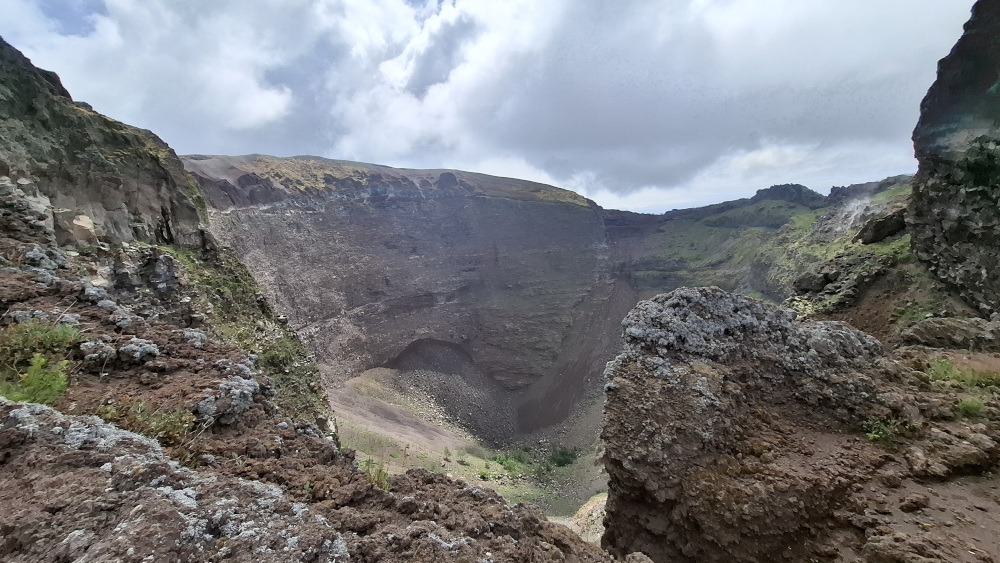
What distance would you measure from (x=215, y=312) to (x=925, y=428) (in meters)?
15.0

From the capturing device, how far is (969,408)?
6539mm

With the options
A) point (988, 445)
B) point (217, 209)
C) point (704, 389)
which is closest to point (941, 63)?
point (988, 445)

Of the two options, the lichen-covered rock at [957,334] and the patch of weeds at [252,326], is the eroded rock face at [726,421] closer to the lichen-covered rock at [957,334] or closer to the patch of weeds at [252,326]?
the lichen-covered rock at [957,334]

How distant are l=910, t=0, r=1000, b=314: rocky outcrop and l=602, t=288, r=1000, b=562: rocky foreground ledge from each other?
645 cm

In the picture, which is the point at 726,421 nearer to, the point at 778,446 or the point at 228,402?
the point at 778,446

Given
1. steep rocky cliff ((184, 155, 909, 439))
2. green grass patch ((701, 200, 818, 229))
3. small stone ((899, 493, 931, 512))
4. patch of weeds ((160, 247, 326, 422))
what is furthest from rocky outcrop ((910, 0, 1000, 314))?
green grass patch ((701, 200, 818, 229))

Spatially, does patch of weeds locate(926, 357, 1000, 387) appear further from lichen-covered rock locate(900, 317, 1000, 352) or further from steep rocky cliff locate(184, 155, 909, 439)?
steep rocky cliff locate(184, 155, 909, 439)

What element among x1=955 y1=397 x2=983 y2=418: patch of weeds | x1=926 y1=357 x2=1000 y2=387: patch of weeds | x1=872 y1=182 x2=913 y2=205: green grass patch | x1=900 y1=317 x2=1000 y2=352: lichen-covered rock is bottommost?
x1=955 y1=397 x2=983 y2=418: patch of weeds

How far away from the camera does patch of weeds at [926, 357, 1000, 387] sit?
725 cm

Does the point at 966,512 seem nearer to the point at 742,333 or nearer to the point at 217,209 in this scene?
the point at 742,333

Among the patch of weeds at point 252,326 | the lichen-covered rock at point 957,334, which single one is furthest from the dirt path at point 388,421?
the lichen-covered rock at point 957,334

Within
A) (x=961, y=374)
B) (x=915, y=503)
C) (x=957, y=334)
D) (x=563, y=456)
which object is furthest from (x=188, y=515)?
(x=563, y=456)

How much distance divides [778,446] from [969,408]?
2.78 meters

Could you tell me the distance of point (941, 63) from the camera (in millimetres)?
12227
